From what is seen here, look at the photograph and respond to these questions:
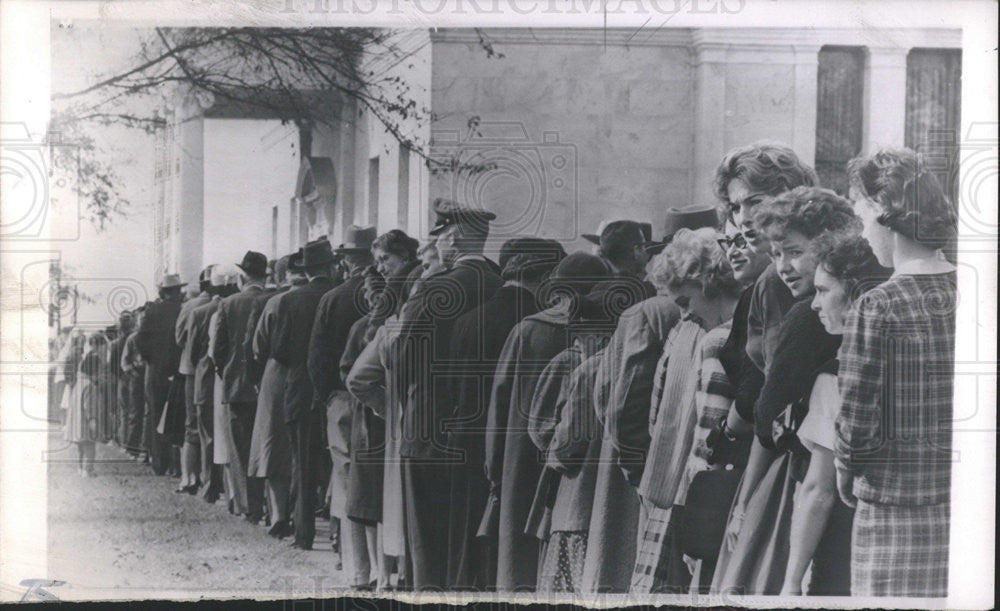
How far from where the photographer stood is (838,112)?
7.33 meters

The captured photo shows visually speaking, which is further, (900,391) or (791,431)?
(900,391)

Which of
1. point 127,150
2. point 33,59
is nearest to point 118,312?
point 127,150

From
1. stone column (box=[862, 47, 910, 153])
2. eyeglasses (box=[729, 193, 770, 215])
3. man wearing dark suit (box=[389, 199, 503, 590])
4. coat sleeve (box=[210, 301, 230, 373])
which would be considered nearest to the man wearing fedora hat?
coat sleeve (box=[210, 301, 230, 373])

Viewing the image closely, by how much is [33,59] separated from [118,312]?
4.56 feet

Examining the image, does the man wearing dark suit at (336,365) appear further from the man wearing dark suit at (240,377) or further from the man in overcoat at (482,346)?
the man in overcoat at (482,346)

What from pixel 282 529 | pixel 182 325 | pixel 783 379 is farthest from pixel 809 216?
pixel 182 325

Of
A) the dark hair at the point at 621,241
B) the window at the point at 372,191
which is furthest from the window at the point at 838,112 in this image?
the window at the point at 372,191

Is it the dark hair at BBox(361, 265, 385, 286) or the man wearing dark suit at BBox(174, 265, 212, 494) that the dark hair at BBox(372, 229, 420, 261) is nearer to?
the dark hair at BBox(361, 265, 385, 286)

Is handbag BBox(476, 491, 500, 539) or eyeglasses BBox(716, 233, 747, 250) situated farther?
handbag BBox(476, 491, 500, 539)

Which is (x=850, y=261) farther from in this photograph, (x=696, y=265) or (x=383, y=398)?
(x=383, y=398)

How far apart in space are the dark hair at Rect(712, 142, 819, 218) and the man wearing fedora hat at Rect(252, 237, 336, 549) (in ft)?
6.78

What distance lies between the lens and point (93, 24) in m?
7.41

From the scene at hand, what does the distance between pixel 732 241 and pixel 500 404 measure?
1.44 meters

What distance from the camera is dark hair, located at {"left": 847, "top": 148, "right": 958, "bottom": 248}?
717 centimetres
